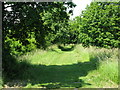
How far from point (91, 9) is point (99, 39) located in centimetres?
391

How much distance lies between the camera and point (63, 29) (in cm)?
2764

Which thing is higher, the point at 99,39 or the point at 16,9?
the point at 16,9

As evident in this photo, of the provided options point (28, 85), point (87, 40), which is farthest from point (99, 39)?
point (28, 85)

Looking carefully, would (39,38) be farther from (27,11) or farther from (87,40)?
(87,40)

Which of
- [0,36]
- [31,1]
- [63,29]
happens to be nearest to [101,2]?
[63,29]

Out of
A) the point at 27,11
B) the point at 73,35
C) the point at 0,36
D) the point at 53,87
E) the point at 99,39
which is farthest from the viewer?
the point at 73,35

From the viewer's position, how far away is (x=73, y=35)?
3353 cm

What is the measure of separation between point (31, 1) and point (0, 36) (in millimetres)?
2186

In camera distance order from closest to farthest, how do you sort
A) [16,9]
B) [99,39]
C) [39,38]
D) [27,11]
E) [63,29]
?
[27,11]
[16,9]
[39,38]
[99,39]
[63,29]

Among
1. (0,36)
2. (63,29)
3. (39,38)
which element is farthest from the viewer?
(63,29)

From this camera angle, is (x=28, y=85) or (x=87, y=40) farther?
(x=87, y=40)

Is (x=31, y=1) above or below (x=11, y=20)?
above

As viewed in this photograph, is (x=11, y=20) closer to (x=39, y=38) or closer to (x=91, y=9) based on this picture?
(x=39, y=38)

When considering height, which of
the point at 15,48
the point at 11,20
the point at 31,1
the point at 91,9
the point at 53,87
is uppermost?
the point at 91,9
